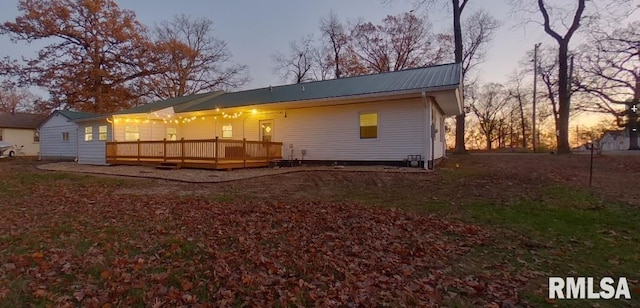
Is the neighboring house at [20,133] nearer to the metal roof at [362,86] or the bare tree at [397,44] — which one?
the metal roof at [362,86]

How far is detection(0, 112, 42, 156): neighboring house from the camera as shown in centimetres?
3012

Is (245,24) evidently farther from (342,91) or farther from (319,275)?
(319,275)

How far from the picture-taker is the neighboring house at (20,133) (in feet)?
98.8

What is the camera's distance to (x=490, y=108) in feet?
150

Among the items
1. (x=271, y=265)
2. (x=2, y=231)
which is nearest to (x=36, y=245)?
(x=2, y=231)

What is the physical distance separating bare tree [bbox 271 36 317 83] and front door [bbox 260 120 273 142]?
20173 millimetres

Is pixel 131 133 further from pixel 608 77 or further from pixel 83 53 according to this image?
pixel 608 77

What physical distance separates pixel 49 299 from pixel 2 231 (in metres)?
3.00

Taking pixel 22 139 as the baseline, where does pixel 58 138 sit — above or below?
below

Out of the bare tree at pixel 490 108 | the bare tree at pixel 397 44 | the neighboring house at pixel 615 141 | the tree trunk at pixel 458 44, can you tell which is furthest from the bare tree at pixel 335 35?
the neighboring house at pixel 615 141

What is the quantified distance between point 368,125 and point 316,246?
31.5 feet

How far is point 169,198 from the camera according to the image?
289 inches

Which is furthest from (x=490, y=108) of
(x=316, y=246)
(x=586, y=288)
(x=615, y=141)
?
(x=316, y=246)

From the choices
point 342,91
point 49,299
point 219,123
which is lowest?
point 49,299
